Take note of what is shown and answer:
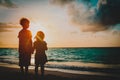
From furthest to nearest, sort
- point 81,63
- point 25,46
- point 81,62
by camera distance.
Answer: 1. point 81,62
2. point 81,63
3. point 25,46

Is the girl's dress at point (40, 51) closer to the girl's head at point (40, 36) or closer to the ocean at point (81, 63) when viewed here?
the girl's head at point (40, 36)

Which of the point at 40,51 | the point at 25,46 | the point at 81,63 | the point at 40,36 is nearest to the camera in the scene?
the point at 25,46

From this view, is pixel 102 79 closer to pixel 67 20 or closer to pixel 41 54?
pixel 41 54

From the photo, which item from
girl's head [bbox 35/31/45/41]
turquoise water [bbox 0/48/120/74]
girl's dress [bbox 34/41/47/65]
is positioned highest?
girl's head [bbox 35/31/45/41]

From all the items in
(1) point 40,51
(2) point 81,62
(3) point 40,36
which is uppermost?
(3) point 40,36

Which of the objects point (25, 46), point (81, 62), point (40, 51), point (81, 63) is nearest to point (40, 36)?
point (40, 51)

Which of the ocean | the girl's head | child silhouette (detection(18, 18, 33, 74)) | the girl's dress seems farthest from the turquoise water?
child silhouette (detection(18, 18, 33, 74))

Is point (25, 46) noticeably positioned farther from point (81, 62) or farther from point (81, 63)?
point (81, 62)

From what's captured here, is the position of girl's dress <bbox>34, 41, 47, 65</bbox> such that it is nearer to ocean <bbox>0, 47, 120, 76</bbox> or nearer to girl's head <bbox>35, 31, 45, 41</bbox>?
girl's head <bbox>35, 31, 45, 41</bbox>

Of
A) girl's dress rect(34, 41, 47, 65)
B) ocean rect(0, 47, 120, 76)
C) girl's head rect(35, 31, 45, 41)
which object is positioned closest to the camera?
girl's head rect(35, 31, 45, 41)

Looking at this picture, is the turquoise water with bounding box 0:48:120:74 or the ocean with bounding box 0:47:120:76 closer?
the ocean with bounding box 0:47:120:76

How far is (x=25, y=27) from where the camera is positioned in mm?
3668

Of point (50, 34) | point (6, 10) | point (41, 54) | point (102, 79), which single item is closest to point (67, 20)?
point (50, 34)

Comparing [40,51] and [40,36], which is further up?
[40,36]
